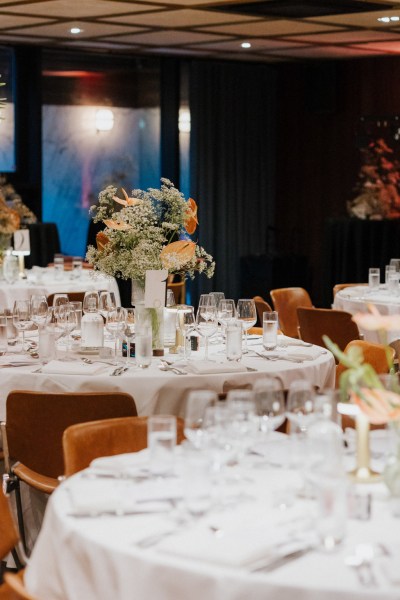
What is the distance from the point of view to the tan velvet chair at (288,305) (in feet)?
27.1

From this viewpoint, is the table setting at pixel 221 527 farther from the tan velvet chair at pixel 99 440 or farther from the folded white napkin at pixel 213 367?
the folded white napkin at pixel 213 367

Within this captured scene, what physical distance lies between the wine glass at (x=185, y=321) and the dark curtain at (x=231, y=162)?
7.50 metres

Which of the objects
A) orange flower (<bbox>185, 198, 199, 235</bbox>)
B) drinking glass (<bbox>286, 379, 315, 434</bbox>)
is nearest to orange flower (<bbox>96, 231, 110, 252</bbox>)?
orange flower (<bbox>185, 198, 199, 235</bbox>)

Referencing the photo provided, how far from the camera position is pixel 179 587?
8.11 feet

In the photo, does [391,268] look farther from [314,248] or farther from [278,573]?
[278,573]

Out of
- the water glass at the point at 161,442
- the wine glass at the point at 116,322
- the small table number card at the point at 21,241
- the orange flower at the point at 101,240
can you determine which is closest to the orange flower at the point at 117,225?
the orange flower at the point at 101,240

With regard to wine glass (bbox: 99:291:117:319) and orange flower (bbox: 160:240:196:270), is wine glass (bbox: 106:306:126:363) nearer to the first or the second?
wine glass (bbox: 99:291:117:319)

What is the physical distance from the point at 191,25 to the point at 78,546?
24.7ft

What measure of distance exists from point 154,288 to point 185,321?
235 millimetres

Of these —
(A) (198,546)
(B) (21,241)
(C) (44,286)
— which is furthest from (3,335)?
(B) (21,241)

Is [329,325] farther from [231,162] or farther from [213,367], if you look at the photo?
[231,162]

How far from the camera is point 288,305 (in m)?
8.34

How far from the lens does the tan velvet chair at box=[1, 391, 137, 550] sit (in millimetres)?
4082

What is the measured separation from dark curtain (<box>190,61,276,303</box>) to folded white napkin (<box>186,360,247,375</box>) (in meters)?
7.89
